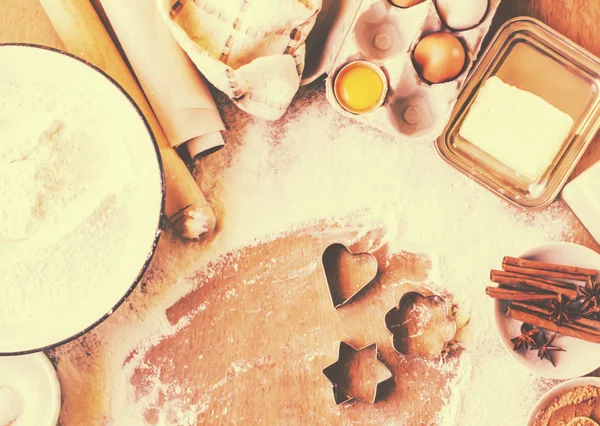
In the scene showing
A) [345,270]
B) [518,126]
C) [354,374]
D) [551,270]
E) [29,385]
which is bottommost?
[29,385]

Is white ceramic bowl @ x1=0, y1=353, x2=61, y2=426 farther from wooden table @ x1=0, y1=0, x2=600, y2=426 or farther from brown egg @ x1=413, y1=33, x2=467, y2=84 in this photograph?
brown egg @ x1=413, y1=33, x2=467, y2=84

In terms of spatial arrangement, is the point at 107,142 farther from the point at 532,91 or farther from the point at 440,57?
the point at 532,91

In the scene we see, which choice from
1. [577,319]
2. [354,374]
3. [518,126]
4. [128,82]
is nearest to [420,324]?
[354,374]

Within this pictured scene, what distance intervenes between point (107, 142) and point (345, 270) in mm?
431

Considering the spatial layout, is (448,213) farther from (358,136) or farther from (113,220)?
(113,220)

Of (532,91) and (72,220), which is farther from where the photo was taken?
(532,91)

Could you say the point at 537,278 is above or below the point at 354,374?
above

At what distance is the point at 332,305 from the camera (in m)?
0.84

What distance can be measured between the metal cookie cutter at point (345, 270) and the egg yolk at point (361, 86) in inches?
9.2

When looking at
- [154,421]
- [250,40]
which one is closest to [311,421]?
[154,421]

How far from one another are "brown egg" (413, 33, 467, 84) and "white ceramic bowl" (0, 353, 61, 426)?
30.1 inches

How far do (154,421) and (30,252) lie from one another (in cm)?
35

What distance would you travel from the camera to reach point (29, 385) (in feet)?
2.70

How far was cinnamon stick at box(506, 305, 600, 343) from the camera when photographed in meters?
0.76
